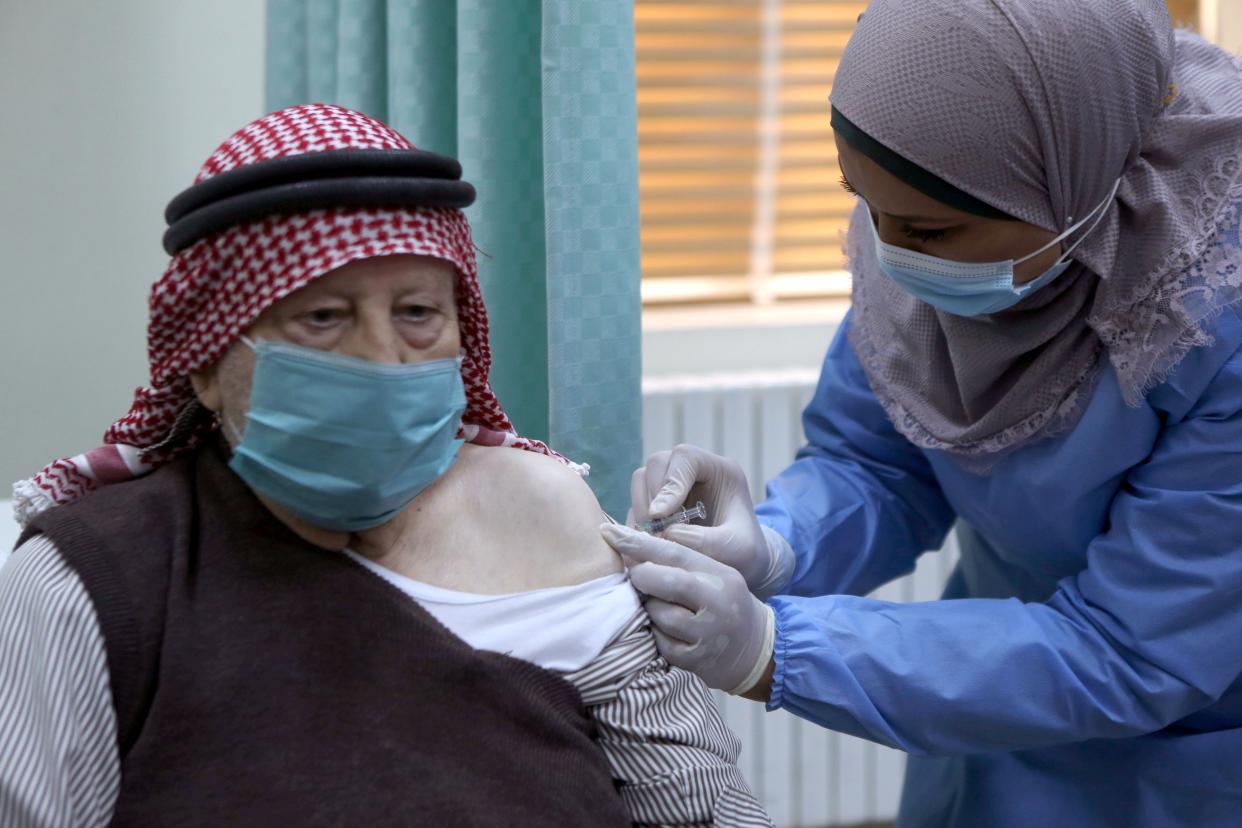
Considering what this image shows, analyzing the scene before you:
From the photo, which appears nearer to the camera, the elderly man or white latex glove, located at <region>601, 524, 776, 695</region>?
the elderly man

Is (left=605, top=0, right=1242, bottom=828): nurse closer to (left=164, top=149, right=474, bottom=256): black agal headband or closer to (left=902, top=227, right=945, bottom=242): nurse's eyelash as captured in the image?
(left=902, top=227, right=945, bottom=242): nurse's eyelash

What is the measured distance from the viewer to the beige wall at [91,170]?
7.09ft

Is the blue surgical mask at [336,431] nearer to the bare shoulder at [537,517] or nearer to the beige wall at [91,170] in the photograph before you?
the bare shoulder at [537,517]

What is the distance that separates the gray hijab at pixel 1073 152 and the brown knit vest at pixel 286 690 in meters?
0.72

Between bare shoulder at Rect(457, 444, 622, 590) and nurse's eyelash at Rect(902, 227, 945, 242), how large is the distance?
0.51m

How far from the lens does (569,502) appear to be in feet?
4.05

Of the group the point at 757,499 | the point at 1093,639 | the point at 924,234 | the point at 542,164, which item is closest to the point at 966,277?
the point at 924,234

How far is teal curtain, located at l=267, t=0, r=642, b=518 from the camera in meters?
1.59

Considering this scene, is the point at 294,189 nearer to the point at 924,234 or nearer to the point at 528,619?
the point at 528,619

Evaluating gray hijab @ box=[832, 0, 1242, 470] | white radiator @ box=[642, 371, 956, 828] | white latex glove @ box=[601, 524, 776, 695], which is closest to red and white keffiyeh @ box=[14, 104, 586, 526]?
Answer: white latex glove @ box=[601, 524, 776, 695]

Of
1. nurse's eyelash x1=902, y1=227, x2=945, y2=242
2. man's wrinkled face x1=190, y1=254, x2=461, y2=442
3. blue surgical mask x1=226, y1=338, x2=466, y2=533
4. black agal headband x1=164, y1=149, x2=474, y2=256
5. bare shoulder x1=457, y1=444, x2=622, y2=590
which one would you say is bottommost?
bare shoulder x1=457, y1=444, x2=622, y2=590

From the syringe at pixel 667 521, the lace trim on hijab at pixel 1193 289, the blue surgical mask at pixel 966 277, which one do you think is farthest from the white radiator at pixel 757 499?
the lace trim on hijab at pixel 1193 289

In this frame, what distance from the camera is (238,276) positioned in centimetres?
102

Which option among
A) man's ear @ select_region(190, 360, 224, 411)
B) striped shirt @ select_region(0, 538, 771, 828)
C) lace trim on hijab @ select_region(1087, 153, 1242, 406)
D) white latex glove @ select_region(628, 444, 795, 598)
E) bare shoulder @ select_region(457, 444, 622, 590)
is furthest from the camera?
white latex glove @ select_region(628, 444, 795, 598)
